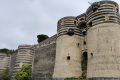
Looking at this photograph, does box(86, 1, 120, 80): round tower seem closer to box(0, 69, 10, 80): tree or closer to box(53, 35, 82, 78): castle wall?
box(53, 35, 82, 78): castle wall

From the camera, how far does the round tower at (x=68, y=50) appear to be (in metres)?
24.9

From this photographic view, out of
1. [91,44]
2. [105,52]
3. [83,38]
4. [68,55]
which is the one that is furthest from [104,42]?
[68,55]

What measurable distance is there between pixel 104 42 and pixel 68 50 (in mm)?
5330

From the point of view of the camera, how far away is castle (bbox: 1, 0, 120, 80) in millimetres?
20953

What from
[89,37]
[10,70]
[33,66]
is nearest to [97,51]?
[89,37]

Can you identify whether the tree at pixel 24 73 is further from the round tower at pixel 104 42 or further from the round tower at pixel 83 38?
the round tower at pixel 104 42

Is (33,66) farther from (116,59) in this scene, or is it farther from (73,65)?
(116,59)

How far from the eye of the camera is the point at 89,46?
75.8ft

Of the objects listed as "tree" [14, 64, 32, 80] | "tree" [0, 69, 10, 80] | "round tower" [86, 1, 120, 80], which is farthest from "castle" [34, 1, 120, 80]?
"tree" [0, 69, 10, 80]

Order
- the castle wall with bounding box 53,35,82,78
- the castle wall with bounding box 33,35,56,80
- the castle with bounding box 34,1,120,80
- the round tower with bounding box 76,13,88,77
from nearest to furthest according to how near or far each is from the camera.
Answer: the castle with bounding box 34,1,120,80 → the castle wall with bounding box 53,35,82,78 → the round tower with bounding box 76,13,88,77 → the castle wall with bounding box 33,35,56,80

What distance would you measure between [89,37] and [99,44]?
1877mm

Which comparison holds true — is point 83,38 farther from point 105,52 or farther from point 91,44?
point 105,52

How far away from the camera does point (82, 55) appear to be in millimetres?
25438

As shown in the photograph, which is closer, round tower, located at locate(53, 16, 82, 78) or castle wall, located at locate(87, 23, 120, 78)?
castle wall, located at locate(87, 23, 120, 78)
